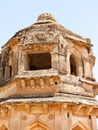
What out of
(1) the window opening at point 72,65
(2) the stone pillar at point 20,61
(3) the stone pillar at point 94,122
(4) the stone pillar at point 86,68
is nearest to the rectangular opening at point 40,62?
(1) the window opening at point 72,65

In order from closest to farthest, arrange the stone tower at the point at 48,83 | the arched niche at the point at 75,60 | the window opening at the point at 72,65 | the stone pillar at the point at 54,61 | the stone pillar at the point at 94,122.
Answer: the stone tower at the point at 48,83 → the stone pillar at the point at 94,122 → the stone pillar at the point at 54,61 → the arched niche at the point at 75,60 → the window opening at the point at 72,65

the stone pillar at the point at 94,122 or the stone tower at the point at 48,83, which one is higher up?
the stone tower at the point at 48,83

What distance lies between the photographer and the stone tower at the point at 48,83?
457 inches

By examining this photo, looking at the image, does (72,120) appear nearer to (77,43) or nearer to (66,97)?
(66,97)

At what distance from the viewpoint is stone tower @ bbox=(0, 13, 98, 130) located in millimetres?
11602

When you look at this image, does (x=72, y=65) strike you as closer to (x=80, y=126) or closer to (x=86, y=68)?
(x=86, y=68)

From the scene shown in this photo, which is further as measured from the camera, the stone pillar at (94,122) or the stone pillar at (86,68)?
the stone pillar at (86,68)

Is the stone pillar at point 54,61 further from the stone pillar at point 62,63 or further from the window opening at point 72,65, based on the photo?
the window opening at point 72,65

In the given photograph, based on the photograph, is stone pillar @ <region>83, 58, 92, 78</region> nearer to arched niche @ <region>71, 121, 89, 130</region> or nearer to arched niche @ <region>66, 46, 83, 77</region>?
arched niche @ <region>66, 46, 83, 77</region>

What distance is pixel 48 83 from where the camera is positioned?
12227mm

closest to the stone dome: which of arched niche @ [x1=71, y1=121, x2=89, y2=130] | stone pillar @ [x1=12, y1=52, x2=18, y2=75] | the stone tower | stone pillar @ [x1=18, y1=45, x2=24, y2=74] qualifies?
the stone tower

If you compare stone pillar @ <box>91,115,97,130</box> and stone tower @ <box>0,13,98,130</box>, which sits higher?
stone tower @ <box>0,13,98,130</box>

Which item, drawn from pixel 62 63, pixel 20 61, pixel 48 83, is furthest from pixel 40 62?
pixel 48 83

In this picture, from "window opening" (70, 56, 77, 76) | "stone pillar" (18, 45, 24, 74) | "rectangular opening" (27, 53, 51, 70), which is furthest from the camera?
"rectangular opening" (27, 53, 51, 70)
